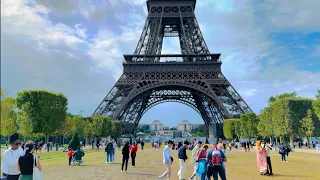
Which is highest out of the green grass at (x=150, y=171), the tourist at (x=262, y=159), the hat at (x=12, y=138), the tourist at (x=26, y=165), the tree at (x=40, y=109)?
the tree at (x=40, y=109)

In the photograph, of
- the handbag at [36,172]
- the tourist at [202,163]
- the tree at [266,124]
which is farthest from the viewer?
the tree at [266,124]

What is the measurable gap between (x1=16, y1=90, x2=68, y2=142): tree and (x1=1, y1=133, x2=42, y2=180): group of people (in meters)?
→ 37.8

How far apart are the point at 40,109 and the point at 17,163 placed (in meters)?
39.8

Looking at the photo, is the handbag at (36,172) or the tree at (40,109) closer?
the handbag at (36,172)

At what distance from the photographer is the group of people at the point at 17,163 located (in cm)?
817

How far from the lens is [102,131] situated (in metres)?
62.7

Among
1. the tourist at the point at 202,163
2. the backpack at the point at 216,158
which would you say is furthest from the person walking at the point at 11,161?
the backpack at the point at 216,158

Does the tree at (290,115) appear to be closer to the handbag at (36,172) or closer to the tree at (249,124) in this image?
the tree at (249,124)

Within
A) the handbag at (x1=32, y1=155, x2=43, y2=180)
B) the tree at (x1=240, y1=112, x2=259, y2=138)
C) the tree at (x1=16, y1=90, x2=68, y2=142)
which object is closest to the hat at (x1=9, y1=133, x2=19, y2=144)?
the handbag at (x1=32, y1=155, x2=43, y2=180)

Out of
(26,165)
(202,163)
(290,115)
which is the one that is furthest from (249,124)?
(26,165)

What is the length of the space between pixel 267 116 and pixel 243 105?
18.6 feet

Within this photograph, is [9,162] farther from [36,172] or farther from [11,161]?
[36,172]

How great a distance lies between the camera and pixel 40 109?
4566 centimetres

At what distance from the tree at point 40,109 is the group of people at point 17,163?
37.8 m
